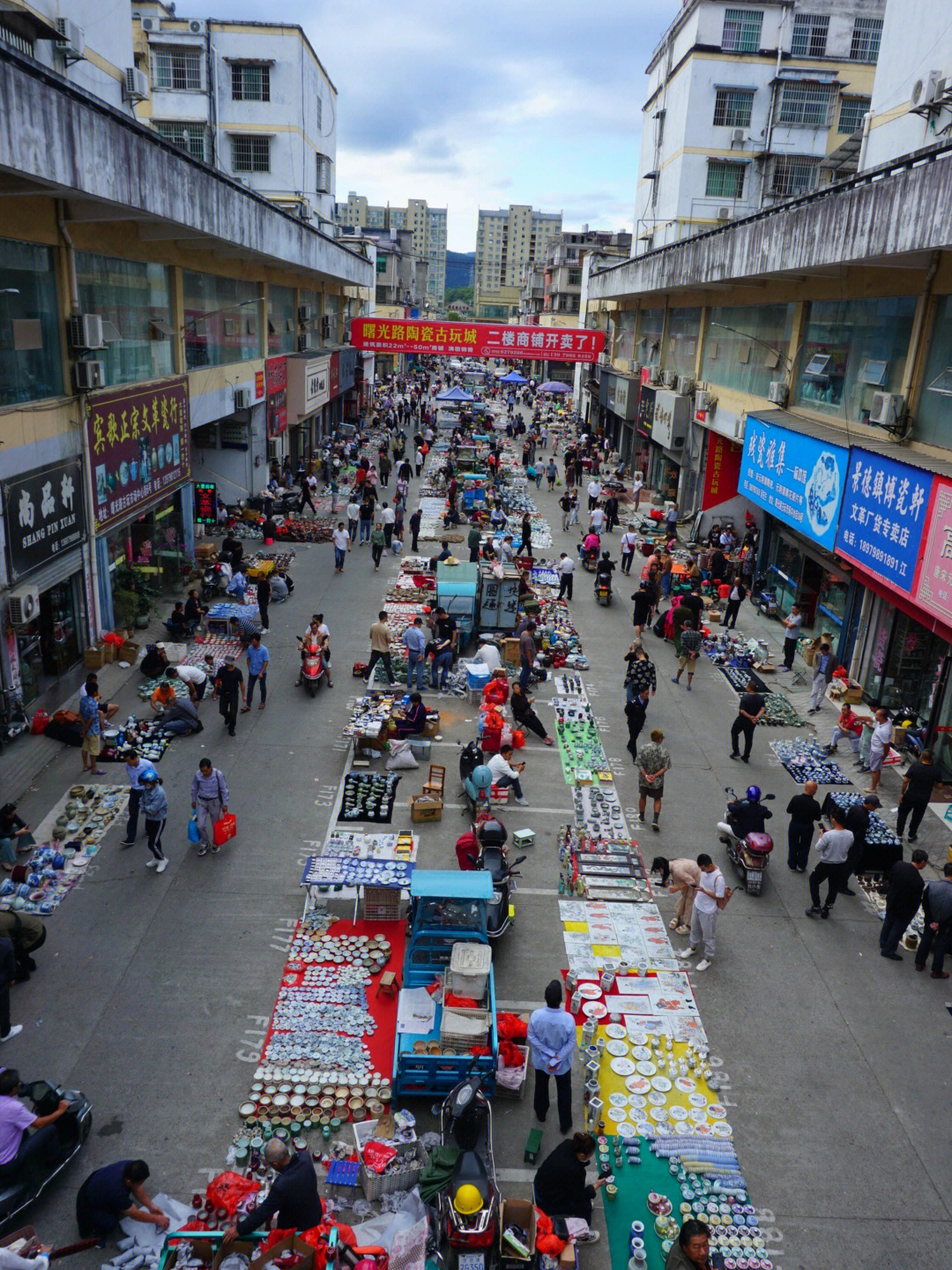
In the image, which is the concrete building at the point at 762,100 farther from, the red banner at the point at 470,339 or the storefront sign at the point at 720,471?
the storefront sign at the point at 720,471

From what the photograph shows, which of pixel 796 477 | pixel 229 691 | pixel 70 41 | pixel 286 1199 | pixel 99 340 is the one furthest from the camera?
pixel 70 41

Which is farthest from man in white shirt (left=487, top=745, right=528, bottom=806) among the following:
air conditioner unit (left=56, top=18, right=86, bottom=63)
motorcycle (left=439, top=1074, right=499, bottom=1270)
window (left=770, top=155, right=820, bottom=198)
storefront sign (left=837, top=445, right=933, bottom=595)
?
window (left=770, top=155, right=820, bottom=198)

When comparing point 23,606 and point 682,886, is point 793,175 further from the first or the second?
point 23,606

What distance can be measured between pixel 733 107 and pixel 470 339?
13.6 metres

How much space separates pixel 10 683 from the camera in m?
13.8

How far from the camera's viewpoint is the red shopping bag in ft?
39.1

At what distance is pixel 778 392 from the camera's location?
73.0ft

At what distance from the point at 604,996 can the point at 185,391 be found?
17.5 meters

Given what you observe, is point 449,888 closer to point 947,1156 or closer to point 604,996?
point 604,996

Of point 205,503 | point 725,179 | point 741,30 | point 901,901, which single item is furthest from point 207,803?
point 741,30

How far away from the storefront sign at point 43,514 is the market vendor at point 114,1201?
8932 millimetres

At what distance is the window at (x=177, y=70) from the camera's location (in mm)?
37344

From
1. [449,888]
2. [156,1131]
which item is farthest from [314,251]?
[156,1131]

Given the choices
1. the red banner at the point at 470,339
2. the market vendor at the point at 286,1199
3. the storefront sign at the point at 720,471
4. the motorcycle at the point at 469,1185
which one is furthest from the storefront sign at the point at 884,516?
the red banner at the point at 470,339
